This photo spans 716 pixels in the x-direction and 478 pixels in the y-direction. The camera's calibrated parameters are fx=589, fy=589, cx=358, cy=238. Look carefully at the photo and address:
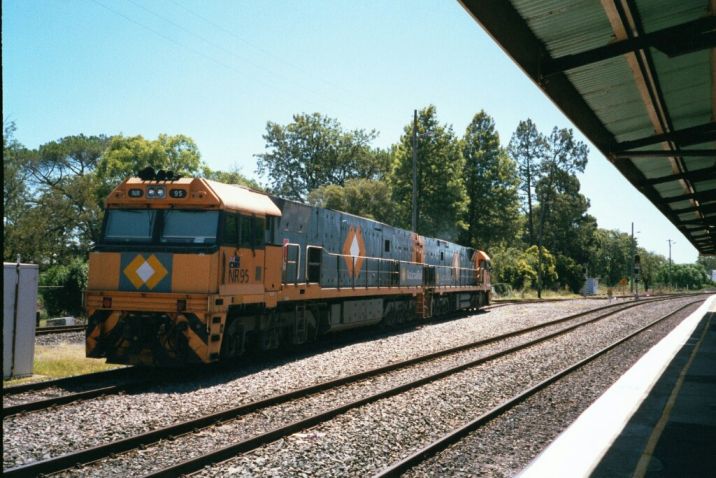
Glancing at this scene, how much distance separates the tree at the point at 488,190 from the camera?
5747 centimetres

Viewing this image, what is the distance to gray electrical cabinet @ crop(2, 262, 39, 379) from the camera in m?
11.1

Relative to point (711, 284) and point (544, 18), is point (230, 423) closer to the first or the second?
point (544, 18)

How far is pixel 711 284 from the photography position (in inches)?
5315

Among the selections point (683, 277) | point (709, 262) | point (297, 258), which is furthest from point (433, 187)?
point (709, 262)

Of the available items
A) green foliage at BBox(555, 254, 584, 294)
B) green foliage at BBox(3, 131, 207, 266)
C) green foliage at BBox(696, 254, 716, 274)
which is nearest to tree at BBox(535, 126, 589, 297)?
green foliage at BBox(555, 254, 584, 294)

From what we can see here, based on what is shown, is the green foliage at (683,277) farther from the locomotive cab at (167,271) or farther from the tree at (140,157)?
the locomotive cab at (167,271)

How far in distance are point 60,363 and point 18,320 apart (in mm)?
1681

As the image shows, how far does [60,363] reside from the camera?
1258 cm

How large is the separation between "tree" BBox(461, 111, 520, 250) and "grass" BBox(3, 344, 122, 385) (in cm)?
4606

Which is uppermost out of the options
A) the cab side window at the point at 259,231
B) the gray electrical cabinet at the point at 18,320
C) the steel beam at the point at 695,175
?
the steel beam at the point at 695,175

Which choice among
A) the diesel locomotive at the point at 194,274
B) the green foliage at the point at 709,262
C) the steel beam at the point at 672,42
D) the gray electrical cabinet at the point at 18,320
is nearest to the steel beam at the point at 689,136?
the steel beam at the point at 672,42

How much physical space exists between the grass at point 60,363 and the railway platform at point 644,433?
9287 millimetres

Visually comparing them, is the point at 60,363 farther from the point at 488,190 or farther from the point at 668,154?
the point at 488,190

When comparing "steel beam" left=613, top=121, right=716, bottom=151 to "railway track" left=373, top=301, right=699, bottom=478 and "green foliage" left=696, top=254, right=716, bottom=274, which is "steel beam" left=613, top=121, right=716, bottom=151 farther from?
"green foliage" left=696, top=254, right=716, bottom=274
